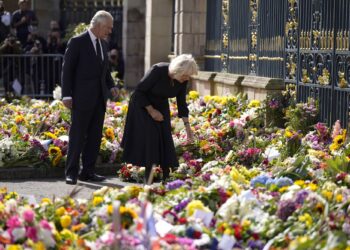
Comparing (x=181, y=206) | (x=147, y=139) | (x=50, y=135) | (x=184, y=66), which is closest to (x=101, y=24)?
(x=147, y=139)

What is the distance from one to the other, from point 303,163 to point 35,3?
2233 cm

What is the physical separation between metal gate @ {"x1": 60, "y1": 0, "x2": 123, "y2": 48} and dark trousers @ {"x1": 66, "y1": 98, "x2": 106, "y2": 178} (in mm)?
13503

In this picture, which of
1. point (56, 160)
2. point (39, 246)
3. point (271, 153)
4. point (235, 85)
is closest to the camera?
point (39, 246)

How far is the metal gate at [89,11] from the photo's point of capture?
83.9 feet

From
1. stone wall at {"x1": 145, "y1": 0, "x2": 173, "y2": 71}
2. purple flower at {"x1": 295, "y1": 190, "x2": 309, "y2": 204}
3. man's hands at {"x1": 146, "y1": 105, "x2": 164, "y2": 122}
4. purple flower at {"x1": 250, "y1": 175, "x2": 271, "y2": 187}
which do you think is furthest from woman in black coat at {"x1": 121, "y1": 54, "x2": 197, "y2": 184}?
stone wall at {"x1": 145, "y1": 0, "x2": 173, "y2": 71}

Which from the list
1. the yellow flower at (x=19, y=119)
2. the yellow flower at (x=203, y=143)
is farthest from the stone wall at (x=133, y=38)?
A: the yellow flower at (x=203, y=143)

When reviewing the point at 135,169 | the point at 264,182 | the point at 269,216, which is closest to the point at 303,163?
the point at 264,182

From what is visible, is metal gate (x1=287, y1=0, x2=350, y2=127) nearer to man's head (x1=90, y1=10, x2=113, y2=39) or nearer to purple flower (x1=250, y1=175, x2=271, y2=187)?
man's head (x1=90, y1=10, x2=113, y2=39)

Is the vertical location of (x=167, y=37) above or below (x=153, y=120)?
above

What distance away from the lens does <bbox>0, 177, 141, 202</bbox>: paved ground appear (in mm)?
10031

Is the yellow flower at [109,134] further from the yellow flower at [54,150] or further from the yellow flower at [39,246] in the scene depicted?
the yellow flower at [39,246]

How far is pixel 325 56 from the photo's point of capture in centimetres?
1193

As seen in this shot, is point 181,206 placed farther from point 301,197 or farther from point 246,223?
point 301,197

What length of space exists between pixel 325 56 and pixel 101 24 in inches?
112
